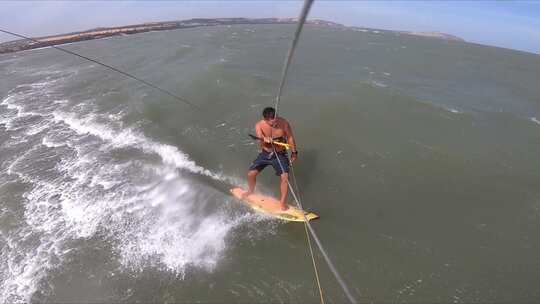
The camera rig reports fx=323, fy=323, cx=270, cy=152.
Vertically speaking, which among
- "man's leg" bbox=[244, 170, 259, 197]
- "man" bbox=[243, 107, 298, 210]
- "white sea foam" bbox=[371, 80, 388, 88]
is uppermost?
Answer: "white sea foam" bbox=[371, 80, 388, 88]

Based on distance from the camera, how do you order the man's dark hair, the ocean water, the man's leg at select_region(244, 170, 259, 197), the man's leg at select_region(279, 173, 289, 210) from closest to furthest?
the ocean water
the man's dark hair
the man's leg at select_region(279, 173, 289, 210)
the man's leg at select_region(244, 170, 259, 197)

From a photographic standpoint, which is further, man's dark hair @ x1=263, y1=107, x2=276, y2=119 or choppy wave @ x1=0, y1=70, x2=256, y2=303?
man's dark hair @ x1=263, y1=107, x2=276, y2=119

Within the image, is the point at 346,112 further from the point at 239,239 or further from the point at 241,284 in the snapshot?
the point at 241,284

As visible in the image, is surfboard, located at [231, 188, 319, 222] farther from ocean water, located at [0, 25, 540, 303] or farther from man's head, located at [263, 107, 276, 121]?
man's head, located at [263, 107, 276, 121]

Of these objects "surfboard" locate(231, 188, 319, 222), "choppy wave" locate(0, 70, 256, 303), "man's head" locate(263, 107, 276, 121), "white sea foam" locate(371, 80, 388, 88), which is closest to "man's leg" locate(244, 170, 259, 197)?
"surfboard" locate(231, 188, 319, 222)

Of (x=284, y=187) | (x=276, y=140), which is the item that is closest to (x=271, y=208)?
(x=284, y=187)

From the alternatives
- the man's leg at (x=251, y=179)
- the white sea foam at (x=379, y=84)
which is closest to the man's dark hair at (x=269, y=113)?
the man's leg at (x=251, y=179)
